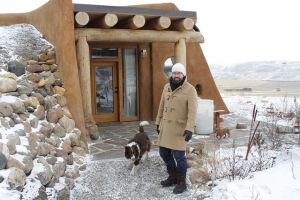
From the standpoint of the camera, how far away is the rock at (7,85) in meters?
6.73

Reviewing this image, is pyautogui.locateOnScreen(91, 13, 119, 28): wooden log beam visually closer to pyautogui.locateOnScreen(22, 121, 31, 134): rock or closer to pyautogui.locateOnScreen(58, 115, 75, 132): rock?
pyautogui.locateOnScreen(58, 115, 75, 132): rock

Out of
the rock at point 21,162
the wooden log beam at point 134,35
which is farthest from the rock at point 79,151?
the wooden log beam at point 134,35

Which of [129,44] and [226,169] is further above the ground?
[129,44]

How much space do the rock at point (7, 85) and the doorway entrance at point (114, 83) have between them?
5253 mm

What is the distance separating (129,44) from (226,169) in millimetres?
6958

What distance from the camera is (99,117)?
40.4ft

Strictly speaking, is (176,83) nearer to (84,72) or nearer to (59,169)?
(59,169)

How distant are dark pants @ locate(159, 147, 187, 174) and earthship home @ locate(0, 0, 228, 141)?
2715 millimetres

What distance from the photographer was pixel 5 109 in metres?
6.12

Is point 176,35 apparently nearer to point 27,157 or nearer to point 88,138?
point 88,138

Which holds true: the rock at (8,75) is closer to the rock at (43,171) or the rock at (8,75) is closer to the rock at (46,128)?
the rock at (46,128)

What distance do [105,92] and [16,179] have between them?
763 cm

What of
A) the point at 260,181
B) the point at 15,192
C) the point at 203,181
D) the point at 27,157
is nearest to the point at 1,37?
the point at 27,157

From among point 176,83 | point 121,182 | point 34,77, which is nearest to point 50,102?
point 34,77
